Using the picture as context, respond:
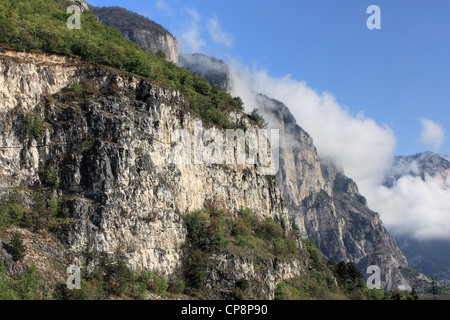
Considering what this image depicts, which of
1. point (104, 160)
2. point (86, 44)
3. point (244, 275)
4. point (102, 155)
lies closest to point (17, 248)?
point (104, 160)

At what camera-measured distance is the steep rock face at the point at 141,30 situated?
473 ft

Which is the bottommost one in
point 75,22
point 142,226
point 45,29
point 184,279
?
point 184,279

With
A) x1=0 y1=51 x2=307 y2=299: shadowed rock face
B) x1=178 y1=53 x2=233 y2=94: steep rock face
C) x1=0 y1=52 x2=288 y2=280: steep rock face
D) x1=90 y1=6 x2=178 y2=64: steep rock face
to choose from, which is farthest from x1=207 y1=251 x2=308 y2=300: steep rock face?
x1=178 y1=53 x2=233 y2=94: steep rock face

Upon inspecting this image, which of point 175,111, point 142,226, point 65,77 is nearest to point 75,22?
point 65,77

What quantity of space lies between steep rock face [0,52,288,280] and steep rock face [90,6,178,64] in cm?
9621

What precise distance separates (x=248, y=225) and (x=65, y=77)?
1199 inches

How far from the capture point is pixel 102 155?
1750 inches

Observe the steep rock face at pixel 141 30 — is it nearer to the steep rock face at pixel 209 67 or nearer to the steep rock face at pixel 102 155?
the steep rock face at pixel 209 67

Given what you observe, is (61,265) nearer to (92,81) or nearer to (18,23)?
(92,81)

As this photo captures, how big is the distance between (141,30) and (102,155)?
366 feet

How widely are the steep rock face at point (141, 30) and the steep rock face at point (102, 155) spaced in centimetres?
9621

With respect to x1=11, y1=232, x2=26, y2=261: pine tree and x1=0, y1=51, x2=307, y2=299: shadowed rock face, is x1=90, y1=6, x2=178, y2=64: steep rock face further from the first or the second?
x1=11, y1=232, x2=26, y2=261: pine tree

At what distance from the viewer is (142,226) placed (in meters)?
45.1
